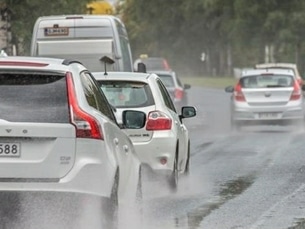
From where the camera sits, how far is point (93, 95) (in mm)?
9297

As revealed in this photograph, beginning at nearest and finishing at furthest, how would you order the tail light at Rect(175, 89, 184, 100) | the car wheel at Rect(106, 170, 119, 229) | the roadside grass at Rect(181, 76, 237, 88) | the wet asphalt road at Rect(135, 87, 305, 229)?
the car wheel at Rect(106, 170, 119, 229)
the wet asphalt road at Rect(135, 87, 305, 229)
the tail light at Rect(175, 89, 184, 100)
the roadside grass at Rect(181, 76, 237, 88)

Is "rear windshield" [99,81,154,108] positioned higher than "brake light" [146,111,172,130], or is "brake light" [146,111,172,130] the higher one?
"rear windshield" [99,81,154,108]

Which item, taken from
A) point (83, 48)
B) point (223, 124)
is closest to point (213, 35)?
point (223, 124)

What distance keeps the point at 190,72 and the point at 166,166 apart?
96.0 m

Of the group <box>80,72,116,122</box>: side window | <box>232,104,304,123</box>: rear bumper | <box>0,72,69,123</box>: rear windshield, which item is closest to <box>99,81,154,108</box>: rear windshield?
<box>80,72,116,122</box>: side window

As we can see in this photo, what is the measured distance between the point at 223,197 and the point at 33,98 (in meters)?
5.49

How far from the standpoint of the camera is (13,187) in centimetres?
848

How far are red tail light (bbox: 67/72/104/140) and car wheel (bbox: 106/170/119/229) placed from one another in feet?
1.73

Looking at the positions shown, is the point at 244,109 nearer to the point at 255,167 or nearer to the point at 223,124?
the point at 223,124

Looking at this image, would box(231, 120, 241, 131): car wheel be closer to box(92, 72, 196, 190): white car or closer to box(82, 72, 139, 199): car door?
box(92, 72, 196, 190): white car

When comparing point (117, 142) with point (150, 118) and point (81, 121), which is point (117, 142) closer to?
point (81, 121)

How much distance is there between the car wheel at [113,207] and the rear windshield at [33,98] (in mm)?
775

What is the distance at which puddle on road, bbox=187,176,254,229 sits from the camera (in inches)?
462

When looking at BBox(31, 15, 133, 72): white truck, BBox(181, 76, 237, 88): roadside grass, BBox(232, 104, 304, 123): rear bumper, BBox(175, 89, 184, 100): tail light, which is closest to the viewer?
BBox(31, 15, 133, 72): white truck
